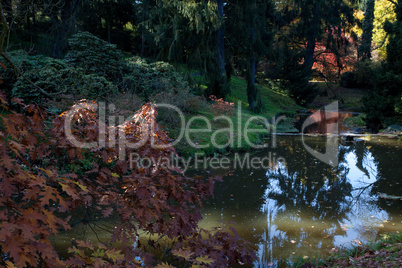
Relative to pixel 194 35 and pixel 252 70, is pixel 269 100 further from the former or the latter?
pixel 194 35

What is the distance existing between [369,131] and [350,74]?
18704 mm

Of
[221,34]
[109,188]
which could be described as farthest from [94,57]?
[109,188]

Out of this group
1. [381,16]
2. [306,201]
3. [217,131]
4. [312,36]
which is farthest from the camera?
[312,36]

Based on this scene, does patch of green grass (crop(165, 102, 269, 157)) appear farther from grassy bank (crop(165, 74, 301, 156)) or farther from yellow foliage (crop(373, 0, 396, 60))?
yellow foliage (crop(373, 0, 396, 60))

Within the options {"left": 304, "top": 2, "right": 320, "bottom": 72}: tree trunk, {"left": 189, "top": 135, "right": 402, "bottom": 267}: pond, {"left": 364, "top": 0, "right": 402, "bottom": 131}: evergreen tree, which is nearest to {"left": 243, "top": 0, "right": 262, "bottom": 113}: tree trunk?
{"left": 364, "top": 0, "right": 402, "bottom": 131}: evergreen tree

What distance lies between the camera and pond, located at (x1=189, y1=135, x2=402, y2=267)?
5023 mm

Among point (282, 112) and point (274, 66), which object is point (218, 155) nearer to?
point (282, 112)

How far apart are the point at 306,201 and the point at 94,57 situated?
28.8 ft

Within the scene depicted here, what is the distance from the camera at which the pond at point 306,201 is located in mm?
5023

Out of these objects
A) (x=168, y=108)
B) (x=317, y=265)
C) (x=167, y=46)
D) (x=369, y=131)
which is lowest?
(x=317, y=265)

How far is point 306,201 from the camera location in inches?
270

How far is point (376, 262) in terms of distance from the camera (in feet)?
12.0

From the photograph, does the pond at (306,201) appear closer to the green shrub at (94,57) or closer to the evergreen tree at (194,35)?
the green shrub at (94,57)

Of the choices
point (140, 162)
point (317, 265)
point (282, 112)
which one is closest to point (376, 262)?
point (317, 265)
